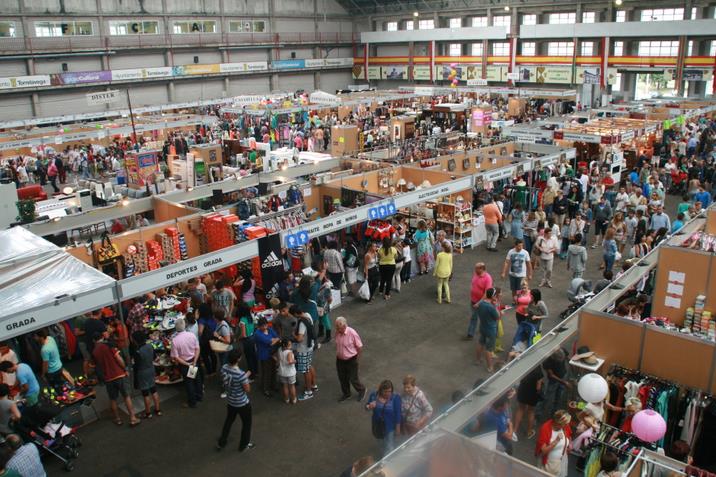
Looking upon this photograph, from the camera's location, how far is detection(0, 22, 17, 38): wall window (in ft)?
103

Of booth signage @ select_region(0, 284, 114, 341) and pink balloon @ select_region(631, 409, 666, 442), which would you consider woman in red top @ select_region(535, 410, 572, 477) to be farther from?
booth signage @ select_region(0, 284, 114, 341)

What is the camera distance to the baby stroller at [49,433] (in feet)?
22.1

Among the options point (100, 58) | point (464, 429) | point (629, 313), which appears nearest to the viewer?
point (464, 429)

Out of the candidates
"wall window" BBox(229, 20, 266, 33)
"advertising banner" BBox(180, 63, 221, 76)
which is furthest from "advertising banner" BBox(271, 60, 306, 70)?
"advertising banner" BBox(180, 63, 221, 76)

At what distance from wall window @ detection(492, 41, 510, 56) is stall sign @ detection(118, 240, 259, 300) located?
121ft

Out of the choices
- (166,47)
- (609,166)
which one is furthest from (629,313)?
(166,47)

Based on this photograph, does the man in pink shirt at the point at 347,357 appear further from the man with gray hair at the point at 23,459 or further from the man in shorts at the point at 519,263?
the man in shorts at the point at 519,263

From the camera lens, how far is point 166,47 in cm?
3791

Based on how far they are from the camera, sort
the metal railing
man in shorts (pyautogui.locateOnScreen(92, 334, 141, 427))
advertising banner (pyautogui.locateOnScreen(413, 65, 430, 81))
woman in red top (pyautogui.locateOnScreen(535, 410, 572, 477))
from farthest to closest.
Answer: advertising banner (pyautogui.locateOnScreen(413, 65, 430, 81)) → the metal railing → man in shorts (pyautogui.locateOnScreen(92, 334, 141, 427)) → woman in red top (pyautogui.locateOnScreen(535, 410, 572, 477))

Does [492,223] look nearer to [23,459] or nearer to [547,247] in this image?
[547,247]

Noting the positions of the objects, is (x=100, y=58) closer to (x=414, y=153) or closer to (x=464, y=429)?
(x=414, y=153)

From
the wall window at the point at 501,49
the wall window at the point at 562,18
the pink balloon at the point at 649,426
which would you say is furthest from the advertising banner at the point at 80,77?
the pink balloon at the point at 649,426

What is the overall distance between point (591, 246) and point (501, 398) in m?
9.69

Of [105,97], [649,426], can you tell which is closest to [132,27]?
[105,97]
